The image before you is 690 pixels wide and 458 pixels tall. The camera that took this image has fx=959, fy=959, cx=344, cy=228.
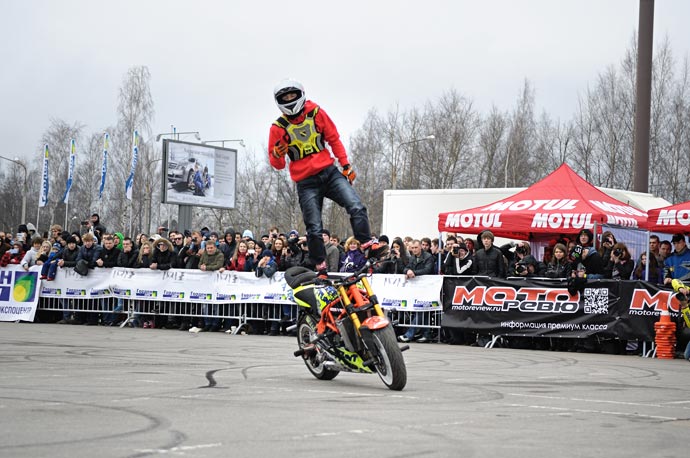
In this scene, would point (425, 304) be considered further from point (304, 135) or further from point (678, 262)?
point (304, 135)

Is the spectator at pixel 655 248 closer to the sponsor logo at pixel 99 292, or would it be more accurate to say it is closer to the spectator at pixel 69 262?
the sponsor logo at pixel 99 292

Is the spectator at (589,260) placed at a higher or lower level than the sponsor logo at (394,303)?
higher

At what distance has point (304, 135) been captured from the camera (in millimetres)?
10023

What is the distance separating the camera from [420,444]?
5.61 metres

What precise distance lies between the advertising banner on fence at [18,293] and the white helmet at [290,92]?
47.2 feet

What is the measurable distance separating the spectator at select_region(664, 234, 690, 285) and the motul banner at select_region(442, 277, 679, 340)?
1.11 ft

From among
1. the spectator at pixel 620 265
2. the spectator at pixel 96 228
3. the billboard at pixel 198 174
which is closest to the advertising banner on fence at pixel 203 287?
the spectator at pixel 96 228

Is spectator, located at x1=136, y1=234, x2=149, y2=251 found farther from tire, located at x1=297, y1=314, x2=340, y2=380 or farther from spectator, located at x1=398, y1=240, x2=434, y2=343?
tire, located at x1=297, y1=314, x2=340, y2=380

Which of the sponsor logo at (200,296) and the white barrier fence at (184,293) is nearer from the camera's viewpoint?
the white barrier fence at (184,293)

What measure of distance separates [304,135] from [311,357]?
2305 mm

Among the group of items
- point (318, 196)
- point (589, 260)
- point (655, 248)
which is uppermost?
point (318, 196)

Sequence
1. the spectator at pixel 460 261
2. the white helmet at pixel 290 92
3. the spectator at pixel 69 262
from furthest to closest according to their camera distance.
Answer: the spectator at pixel 69 262 < the spectator at pixel 460 261 < the white helmet at pixel 290 92

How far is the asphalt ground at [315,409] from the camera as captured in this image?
5469 millimetres

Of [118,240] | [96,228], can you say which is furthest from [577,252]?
[96,228]
